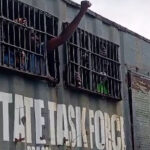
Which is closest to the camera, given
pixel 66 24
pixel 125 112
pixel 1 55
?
pixel 1 55

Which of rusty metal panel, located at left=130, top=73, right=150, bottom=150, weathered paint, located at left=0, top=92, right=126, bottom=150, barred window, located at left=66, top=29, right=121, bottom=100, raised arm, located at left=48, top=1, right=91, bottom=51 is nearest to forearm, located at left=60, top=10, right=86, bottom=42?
raised arm, located at left=48, top=1, right=91, bottom=51

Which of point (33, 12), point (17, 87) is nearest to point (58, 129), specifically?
point (17, 87)

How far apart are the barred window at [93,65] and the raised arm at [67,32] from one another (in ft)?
1.17

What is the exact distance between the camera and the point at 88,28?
9.74 m

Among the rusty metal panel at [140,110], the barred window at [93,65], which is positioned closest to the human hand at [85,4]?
the barred window at [93,65]

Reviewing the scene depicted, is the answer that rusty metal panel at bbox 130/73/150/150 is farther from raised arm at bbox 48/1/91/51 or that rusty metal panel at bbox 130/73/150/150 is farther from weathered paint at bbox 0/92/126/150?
raised arm at bbox 48/1/91/51

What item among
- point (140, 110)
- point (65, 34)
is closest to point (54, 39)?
point (65, 34)

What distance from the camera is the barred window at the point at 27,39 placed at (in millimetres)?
7383

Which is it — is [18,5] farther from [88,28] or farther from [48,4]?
[88,28]

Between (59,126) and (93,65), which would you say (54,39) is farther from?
(93,65)

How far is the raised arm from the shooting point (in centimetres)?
835

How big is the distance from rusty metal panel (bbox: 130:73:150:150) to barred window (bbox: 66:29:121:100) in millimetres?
795

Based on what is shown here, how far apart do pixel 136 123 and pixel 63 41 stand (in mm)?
3251

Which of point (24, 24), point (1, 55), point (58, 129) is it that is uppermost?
point (24, 24)
